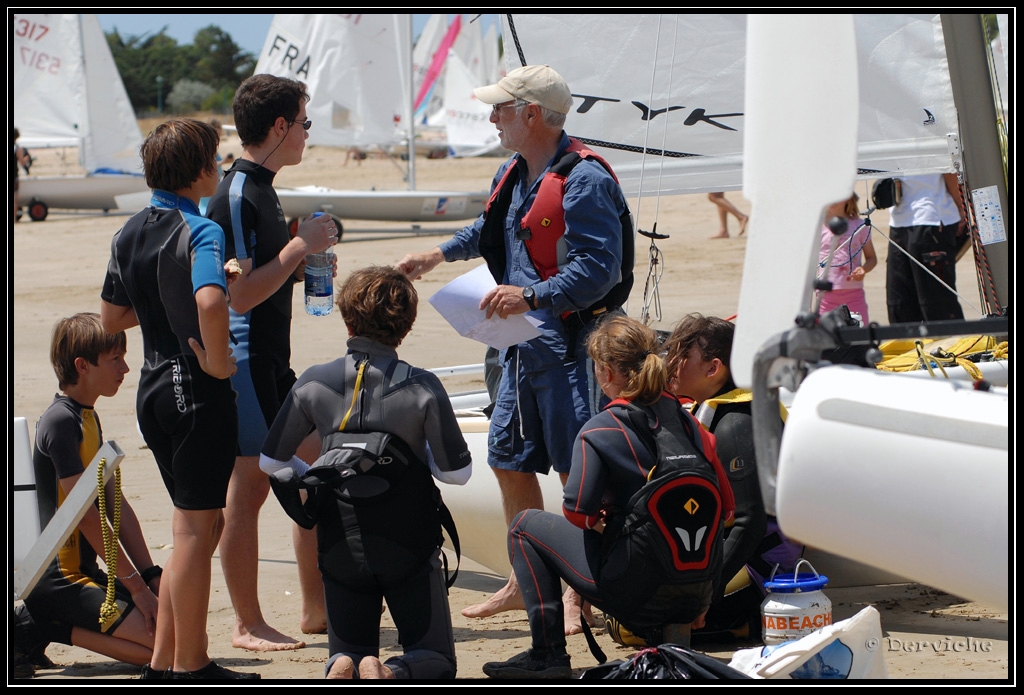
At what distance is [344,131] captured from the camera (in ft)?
65.1

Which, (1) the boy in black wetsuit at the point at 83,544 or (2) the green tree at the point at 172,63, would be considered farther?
(2) the green tree at the point at 172,63

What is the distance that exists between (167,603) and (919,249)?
5172 mm

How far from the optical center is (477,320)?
383 cm

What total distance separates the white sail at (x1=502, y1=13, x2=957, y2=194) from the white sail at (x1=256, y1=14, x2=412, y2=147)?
13.9 metres

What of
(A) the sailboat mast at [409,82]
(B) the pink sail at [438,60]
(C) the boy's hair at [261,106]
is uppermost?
(B) the pink sail at [438,60]

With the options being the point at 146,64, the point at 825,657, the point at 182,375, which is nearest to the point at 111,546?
the point at 182,375

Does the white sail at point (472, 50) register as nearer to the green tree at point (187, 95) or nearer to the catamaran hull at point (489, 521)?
the green tree at point (187, 95)

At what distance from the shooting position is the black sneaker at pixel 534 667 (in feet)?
10.9

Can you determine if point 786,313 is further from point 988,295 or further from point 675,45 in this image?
point 675,45

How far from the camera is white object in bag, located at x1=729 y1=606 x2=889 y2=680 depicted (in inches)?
110

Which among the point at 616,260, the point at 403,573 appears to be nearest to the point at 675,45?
the point at 616,260

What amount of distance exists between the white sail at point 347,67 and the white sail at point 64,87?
443 cm

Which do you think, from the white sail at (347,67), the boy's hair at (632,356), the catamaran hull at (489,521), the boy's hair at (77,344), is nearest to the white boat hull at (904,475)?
the boy's hair at (632,356)

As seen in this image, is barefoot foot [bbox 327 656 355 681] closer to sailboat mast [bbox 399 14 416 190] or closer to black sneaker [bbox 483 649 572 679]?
black sneaker [bbox 483 649 572 679]
